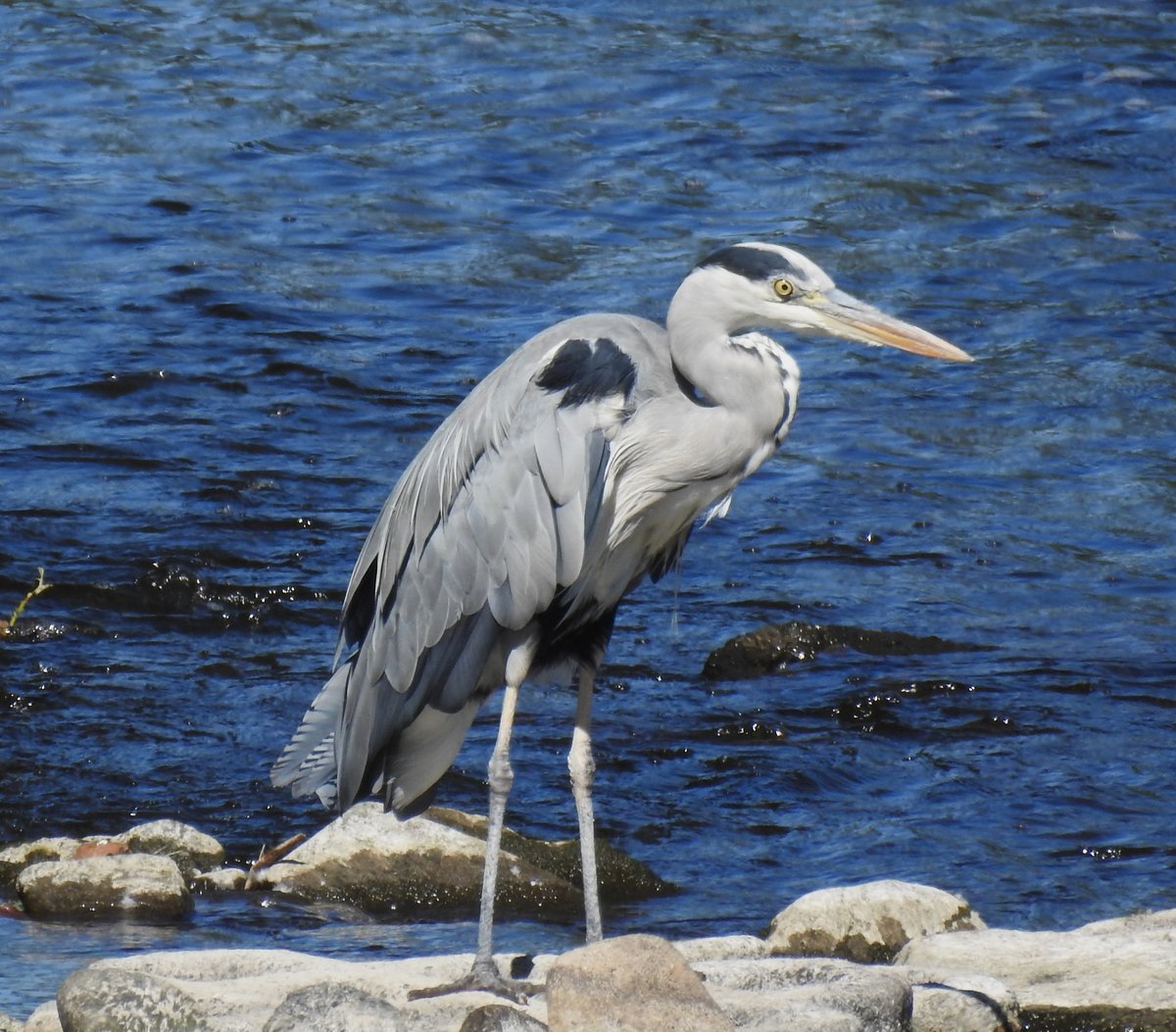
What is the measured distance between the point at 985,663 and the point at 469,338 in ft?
12.5

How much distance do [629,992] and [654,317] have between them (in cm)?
662

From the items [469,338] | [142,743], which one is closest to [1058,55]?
[469,338]

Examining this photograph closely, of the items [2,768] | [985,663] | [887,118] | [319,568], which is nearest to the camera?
[2,768]

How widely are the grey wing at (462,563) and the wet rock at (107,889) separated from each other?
393 millimetres

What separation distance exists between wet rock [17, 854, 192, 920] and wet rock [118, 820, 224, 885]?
0.87 ft

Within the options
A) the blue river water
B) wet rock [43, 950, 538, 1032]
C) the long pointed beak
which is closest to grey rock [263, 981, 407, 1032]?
wet rock [43, 950, 538, 1032]

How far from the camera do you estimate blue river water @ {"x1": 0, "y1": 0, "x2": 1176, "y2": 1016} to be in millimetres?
6703

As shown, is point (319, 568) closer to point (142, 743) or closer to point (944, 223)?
point (142, 743)

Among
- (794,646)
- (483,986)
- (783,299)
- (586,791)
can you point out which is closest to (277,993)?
(483,986)

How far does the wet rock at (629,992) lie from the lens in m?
4.20

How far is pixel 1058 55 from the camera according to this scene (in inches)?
558

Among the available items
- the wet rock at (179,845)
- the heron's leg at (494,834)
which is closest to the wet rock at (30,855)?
the wet rock at (179,845)

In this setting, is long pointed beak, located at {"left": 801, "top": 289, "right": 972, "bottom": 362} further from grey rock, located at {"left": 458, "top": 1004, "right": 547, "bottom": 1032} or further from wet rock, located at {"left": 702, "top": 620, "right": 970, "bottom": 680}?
wet rock, located at {"left": 702, "top": 620, "right": 970, "bottom": 680}

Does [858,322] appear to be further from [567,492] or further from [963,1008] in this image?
[963,1008]
